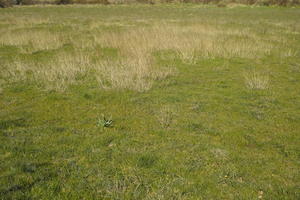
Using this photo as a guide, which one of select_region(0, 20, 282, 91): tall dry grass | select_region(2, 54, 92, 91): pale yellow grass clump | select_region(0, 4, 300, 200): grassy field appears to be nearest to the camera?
select_region(0, 4, 300, 200): grassy field

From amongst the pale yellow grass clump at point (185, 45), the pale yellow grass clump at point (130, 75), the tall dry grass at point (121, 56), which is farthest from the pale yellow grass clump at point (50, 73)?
the pale yellow grass clump at point (185, 45)

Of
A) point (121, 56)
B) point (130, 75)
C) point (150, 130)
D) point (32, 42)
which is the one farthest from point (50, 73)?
point (32, 42)

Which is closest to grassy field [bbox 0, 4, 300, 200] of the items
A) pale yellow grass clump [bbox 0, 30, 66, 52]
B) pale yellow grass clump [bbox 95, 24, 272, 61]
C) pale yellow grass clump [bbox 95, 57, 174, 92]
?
pale yellow grass clump [bbox 95, 57, 174, 92]

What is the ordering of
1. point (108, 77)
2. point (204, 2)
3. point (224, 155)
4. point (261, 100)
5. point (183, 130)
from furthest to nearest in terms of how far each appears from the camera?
point (204, 2), point (108, 77), point (261, 100), point (183, 130), point (224, 155)

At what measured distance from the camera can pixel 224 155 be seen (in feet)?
15.7

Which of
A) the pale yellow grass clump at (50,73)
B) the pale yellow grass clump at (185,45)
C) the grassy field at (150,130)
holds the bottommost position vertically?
the grassy field at (150,130)

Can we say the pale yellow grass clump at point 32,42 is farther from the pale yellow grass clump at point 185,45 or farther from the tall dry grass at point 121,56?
the pale yellow grass clump at point 185,45

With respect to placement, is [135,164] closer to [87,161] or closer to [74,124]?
[87,161]

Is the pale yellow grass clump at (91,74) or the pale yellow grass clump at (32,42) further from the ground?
the pale yellow grass clump at (32,42)

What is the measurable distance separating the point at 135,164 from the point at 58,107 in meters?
3.84

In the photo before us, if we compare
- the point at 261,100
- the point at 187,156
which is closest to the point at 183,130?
the point at 187,156

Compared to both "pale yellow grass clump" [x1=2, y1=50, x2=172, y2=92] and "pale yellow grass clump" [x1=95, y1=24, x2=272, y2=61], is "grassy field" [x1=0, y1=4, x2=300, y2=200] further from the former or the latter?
"pale yellow grass clump" [x1=95, y1=24, x2=272, y2=61]

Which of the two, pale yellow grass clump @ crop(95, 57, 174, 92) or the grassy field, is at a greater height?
pale yellow grass clump @ crop(95, 57, 174, 92)

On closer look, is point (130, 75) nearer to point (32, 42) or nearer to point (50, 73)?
point (50, 73)
